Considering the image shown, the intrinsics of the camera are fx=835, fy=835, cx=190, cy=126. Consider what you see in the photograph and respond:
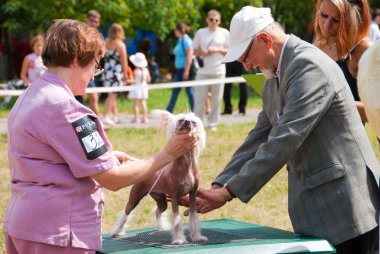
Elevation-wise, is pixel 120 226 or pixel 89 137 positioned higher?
pixel 89 137

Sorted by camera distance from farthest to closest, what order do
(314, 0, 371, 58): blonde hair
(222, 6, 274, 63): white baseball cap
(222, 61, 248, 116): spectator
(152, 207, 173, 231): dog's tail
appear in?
(222, 61, 248, 116): spectator → (314, 0, 371, 58): blonde hair → (152, 207, 173, 231): dog's tail → (222, 6, 274, 63): white baseball cap

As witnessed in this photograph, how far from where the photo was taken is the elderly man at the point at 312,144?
3730 mm

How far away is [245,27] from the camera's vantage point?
3.80 meters

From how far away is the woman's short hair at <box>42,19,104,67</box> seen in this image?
3414 millimetres

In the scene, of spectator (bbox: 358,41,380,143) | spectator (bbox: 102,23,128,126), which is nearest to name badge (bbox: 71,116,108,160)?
spectator (bbox: 358,41,380,143)

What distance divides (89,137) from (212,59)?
10.2 m

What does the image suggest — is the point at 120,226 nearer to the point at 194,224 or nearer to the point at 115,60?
the point at 194,224

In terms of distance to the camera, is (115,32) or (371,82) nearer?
(371,82)

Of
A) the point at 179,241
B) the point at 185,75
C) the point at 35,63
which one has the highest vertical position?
the point at 179,241

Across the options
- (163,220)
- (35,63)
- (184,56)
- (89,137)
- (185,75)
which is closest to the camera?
(89,137)

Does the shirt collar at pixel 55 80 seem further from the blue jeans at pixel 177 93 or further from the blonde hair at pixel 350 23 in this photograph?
the blue jeans at pixel 177 93

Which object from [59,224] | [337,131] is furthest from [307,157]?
[59,224]

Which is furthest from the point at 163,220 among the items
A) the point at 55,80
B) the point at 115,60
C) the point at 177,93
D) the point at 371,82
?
the point at 177,93

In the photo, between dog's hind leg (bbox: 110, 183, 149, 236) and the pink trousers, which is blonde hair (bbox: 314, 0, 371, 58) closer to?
dog's hind leg (bbox: 110, 183, 149, 236)
